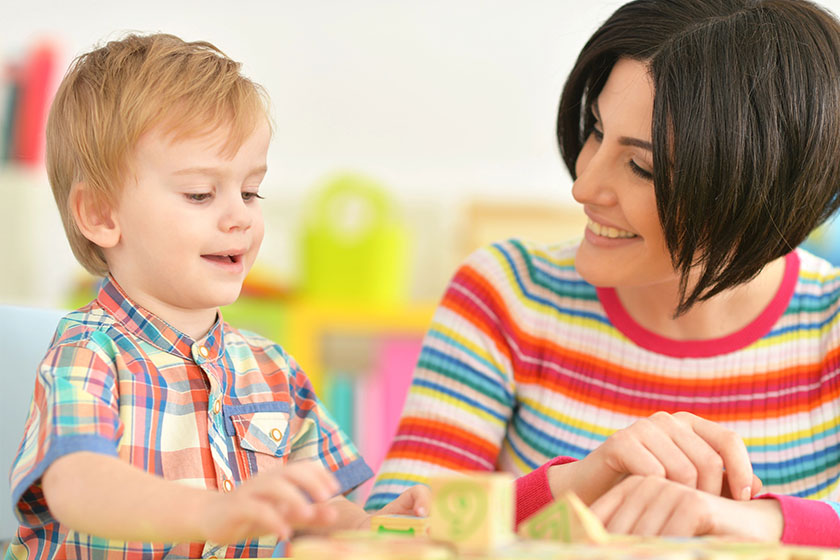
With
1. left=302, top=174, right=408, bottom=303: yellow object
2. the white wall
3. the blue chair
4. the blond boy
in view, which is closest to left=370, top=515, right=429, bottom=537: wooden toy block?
the blond boy

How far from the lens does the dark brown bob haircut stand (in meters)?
0.97

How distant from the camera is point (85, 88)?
0.88m

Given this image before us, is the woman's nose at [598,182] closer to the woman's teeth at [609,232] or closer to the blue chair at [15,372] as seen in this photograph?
the woman's teeth at [609,232]

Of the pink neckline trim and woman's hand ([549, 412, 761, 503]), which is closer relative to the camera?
woman's hand ([549, 412, 761, 503])

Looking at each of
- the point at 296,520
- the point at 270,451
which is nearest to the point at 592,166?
the point at 270,451

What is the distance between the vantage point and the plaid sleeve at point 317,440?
97 centimetres

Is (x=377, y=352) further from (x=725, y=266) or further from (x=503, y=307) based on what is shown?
(x=725, y=266)

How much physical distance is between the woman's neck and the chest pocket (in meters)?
0.48

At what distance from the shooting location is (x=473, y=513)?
519 millimetres

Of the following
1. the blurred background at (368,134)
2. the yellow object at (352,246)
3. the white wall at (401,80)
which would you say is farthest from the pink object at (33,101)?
the yellow object at (352,246)

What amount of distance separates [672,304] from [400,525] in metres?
0.57

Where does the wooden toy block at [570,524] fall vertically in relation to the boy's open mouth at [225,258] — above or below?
below

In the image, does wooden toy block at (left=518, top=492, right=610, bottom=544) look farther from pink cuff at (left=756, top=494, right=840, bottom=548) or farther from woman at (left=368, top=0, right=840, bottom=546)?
pink cuff at (left=756, top=494, right=840, bottom=548)

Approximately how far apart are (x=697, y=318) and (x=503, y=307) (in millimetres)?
231
